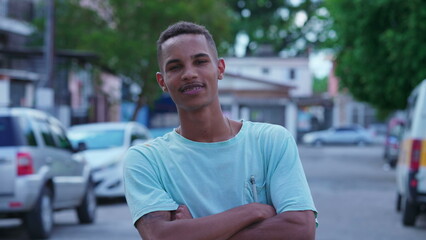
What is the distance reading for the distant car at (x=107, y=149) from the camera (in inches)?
653

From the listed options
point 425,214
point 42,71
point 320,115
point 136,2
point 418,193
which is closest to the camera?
point 418,193

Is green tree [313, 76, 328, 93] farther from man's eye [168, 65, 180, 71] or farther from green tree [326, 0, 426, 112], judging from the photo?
man's eye [168, 65, 180, 71]

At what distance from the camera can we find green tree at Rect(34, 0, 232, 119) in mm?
30125

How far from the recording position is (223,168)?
313cm

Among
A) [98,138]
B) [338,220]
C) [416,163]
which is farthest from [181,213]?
[98,138]

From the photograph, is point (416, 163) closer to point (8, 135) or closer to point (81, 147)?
point (81, 147)

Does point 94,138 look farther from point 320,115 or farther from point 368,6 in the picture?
point 320,115

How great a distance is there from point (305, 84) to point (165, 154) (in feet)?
241

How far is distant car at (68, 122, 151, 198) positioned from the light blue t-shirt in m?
12.7

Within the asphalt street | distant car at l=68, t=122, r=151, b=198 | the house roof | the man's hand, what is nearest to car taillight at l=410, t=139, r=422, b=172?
the asphalt street

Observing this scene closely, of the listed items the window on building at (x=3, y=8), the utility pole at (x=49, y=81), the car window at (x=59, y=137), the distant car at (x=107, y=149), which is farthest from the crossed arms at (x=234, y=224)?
the window on building at (x=3, y=8)

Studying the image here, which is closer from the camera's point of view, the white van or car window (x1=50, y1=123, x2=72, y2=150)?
the white van

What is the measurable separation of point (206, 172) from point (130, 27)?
28.0 m

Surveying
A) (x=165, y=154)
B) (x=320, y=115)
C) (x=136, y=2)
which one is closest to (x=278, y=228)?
(x=165, y=154)
